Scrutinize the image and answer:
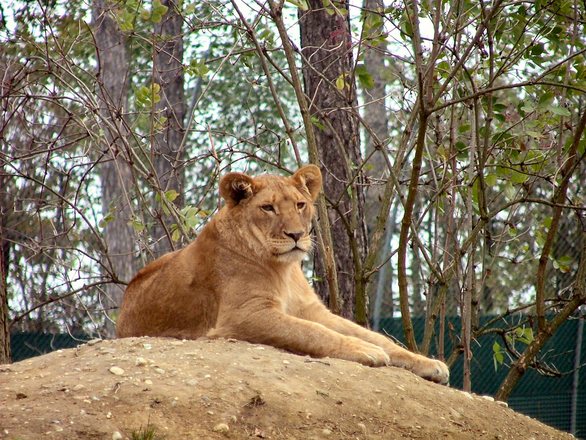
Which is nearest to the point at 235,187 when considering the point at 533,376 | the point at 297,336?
the point at 297,336

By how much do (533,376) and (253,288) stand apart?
298 inches

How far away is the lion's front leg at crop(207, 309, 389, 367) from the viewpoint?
5.14 m

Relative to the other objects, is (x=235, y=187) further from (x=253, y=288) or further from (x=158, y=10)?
(x=158, y=10)

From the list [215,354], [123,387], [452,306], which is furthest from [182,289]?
[452,306]

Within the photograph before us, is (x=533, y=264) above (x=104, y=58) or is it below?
below

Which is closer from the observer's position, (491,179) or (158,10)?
(491,179)

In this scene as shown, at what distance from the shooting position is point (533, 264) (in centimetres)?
1490

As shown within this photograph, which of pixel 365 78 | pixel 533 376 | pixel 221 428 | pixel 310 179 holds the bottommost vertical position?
pixel 221 428

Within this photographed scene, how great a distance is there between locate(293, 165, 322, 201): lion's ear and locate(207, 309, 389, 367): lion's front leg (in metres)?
0.88

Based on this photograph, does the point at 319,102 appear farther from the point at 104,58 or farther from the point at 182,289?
the point at 104,58

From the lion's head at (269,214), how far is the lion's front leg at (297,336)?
373 mm

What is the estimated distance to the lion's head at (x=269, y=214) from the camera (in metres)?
5.42

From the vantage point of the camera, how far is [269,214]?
5.51 metres

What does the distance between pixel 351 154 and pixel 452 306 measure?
6.88m
